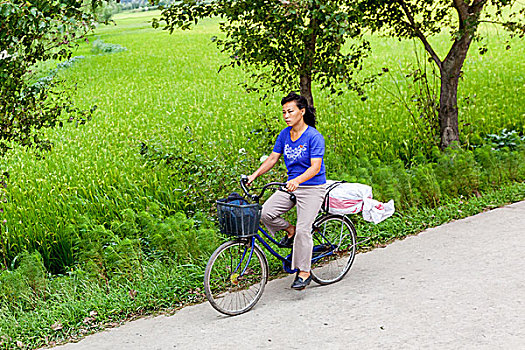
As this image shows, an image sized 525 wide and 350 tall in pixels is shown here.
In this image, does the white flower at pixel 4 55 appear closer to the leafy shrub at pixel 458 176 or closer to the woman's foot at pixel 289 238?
the woman's foot at pixel 289 238

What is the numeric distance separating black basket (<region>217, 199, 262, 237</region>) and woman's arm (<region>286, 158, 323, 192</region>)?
1.19 ft

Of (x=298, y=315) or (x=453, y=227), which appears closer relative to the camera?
(x=298, y=315)

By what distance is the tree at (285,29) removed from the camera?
21.1 feet

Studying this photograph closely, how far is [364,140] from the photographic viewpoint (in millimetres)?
10398

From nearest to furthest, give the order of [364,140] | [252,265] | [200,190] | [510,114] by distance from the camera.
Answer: [252,265], [200,190], [364,140], [510,114]

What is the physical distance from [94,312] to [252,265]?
5.14 feet

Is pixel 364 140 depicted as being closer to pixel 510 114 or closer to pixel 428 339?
Result: pixel 510 114

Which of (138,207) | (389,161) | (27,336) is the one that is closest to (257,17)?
(138,207)

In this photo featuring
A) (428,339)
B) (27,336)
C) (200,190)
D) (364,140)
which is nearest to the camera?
(428,339)

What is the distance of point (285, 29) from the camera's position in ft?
24.1

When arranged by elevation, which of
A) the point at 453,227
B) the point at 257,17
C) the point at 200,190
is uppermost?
the point at 257,17

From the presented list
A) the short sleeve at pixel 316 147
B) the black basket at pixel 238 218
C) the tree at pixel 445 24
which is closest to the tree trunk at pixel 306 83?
the tree at pixel 445 24

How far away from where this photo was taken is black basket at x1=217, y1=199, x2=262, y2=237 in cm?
485

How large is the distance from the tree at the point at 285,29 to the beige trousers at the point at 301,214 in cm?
170
